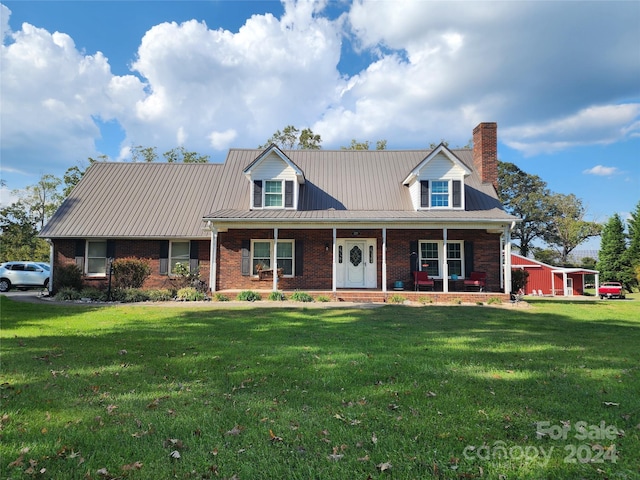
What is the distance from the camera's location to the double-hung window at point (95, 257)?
57.7 ft

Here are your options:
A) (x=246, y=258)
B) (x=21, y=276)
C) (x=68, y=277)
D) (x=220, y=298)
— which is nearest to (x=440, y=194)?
(x=246, y=258)

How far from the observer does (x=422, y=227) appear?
15711mm

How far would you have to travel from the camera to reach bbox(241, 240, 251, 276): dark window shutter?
17.0 metres

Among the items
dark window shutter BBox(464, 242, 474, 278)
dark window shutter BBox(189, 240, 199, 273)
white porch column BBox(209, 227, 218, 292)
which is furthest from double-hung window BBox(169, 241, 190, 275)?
dark window shutter BBox(464, 242, 474, 278)

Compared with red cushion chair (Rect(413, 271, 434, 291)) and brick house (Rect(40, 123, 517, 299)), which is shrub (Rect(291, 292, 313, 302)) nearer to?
brick house (Rect(40, 123, 517, 299))

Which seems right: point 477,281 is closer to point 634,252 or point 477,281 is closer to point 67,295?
point 67,295

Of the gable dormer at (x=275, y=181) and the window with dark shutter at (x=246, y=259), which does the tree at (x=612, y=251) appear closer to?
the gable dormer at (x=275, y=181)

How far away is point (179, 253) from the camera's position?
17672mm

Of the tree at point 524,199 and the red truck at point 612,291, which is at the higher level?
the tree at point 524,199

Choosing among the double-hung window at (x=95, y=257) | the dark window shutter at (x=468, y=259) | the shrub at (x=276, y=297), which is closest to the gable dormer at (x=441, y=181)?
the dark window shutter at (x=468, y=259)

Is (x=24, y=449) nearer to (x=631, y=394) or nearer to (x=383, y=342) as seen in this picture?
(x=383, y=342)

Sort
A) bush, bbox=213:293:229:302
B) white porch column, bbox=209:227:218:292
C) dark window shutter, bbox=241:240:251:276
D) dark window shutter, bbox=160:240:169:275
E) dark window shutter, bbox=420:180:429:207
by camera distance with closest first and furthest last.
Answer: bush, bbox=213:293:229:302 → white porch column, bbox=209:227:218:292 → dark window shutter, bbox=241:240:251:276 → dark window shutter, bbox=420:180:429:207 → dark window shutter, bbox=160:240:169:275

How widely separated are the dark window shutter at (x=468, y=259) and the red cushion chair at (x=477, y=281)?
15.5 inches

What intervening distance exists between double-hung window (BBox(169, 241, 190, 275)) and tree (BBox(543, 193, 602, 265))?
45266 mm
